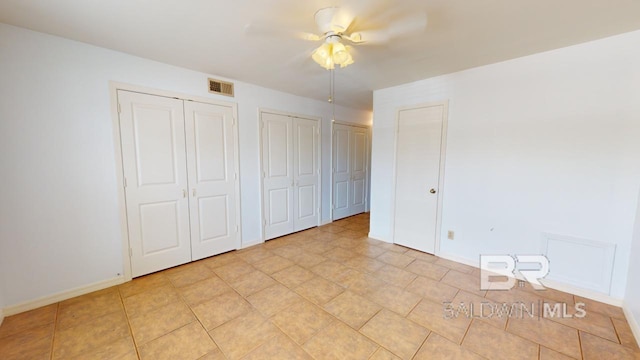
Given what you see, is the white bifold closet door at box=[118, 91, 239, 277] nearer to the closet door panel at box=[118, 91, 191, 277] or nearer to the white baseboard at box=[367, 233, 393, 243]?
the closet door panel at box=[118, 91, 191, 277]

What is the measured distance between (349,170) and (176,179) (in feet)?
10.4

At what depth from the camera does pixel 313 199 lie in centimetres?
434

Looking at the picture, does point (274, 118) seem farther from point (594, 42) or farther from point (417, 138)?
point (594, 42)

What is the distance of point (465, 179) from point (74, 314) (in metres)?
4.05

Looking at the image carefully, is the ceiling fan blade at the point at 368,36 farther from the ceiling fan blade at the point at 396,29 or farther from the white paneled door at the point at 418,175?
the white paneled door at the point at 418,175

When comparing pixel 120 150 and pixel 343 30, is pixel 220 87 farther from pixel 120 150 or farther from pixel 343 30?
pixel 343 30

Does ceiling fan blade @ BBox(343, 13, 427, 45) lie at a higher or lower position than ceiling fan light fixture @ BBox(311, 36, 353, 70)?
higher

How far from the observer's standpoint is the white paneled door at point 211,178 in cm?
289

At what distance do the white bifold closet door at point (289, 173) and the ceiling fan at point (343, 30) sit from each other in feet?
6.39

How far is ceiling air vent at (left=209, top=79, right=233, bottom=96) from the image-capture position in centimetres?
296

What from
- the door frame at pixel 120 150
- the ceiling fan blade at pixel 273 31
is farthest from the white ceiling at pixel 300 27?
the door frame at pixel 120 150

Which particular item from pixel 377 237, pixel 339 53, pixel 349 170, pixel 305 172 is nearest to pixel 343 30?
pixel 339 53

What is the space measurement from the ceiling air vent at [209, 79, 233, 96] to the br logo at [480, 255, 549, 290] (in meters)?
3.67

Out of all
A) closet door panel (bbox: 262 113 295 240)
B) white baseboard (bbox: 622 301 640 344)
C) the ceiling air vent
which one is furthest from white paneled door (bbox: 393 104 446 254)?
the ceiling air vent
